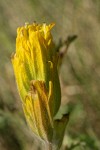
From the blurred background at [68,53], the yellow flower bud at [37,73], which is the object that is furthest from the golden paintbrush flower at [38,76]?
Answer: the blurred background at [68,53]

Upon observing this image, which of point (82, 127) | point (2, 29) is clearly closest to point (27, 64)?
point (82, 127)

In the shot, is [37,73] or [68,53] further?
[68,53]

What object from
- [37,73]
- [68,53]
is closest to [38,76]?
[37,73]

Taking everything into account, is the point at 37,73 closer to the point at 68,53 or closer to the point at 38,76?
the point at 38,76

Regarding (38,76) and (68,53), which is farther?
(68,53)

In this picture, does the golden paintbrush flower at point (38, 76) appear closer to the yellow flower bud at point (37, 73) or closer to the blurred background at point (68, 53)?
the yellow flower bud at point (37, 73)

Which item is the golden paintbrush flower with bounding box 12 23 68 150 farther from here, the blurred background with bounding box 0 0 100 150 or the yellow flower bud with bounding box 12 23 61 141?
the blurred background with bounding box 0 0 100 150
